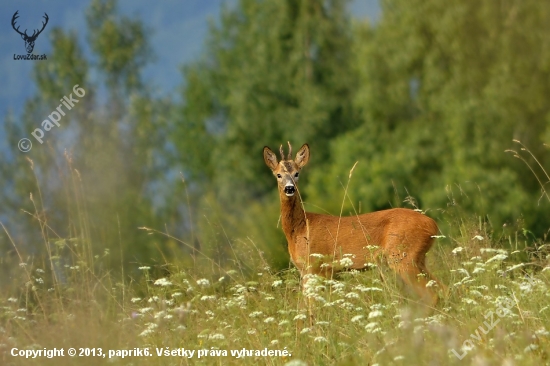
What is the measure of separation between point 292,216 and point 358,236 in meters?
0.79

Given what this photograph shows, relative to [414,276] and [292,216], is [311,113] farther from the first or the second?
[414,276]

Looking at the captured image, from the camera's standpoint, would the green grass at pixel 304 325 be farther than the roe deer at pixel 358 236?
No

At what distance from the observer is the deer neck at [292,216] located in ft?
26.1

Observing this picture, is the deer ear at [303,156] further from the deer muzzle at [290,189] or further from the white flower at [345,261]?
the white flower at [345,261]

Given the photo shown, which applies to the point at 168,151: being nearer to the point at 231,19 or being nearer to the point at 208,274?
the point at 231,19

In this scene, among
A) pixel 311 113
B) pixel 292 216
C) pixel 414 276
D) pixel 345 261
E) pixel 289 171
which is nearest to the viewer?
pixel 345 261

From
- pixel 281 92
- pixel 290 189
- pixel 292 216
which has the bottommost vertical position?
pixel 292 216

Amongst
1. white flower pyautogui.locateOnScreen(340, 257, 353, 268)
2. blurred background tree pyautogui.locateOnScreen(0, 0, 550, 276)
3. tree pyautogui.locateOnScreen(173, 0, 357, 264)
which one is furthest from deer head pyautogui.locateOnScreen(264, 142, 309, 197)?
tree pyautogui.locateOnScreen(173, 0, 357, 264)

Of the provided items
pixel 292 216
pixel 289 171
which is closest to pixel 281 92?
pixel 292 216

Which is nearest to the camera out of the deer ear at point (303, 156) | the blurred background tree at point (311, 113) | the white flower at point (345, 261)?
the white flower at point (345, 261)

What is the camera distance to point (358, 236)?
746 centimetres

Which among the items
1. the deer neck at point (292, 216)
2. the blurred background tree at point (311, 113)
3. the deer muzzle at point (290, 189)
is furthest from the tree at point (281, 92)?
the deer muzzle at point (290, 189)

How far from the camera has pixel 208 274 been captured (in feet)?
23.1

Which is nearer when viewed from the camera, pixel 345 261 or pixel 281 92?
pixel 345 261
